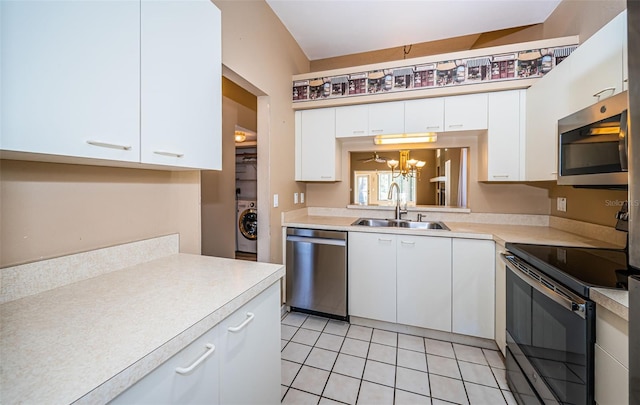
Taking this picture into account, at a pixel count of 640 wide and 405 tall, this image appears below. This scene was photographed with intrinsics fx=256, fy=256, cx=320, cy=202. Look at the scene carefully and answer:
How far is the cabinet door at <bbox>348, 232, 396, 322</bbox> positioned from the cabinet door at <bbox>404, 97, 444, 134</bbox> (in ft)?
3.44

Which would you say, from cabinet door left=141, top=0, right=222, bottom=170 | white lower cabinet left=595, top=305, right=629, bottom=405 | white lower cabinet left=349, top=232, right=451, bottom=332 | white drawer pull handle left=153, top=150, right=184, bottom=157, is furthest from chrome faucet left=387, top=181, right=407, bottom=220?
white drawer pull handle left=153, top=150, right=184, bottom=157

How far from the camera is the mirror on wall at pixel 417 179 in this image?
2.66m

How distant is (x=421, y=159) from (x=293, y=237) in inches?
63.1

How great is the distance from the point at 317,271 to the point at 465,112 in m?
1.93

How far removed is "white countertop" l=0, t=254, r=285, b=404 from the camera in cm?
49

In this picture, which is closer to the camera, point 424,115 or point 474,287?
point 474,287

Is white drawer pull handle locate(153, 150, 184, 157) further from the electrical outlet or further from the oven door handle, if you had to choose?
the electrical outlet

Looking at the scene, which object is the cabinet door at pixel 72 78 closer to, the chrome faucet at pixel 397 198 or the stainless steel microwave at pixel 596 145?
the stainless steel microwave at pixel 596 145

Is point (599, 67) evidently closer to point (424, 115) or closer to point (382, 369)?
point (424, 115)

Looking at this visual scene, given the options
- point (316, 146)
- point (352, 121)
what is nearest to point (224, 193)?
point (316, 146)

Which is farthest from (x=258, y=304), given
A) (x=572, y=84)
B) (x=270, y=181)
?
(x=572, y=84)

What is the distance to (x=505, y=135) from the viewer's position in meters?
2.17

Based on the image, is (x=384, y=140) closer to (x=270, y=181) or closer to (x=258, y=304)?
(x=270, y=181)

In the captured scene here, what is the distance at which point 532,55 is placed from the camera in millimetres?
2043
